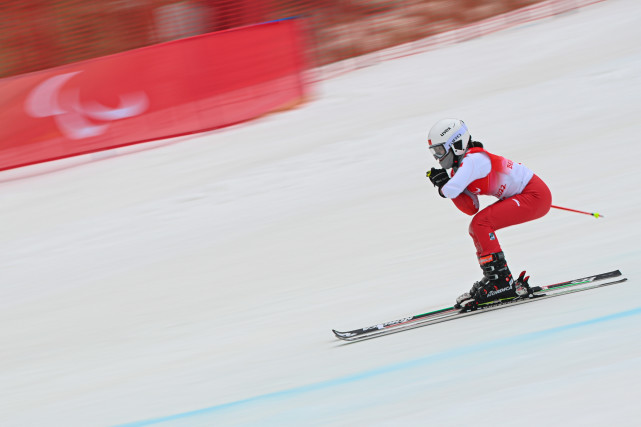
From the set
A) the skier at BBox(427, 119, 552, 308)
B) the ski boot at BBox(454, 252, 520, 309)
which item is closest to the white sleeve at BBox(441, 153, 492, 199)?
the skier at BBox(427, 119, 552, 308)

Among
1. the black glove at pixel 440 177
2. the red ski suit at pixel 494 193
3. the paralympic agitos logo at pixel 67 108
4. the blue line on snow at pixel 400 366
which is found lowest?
the blue line on snow at pixel 400 366

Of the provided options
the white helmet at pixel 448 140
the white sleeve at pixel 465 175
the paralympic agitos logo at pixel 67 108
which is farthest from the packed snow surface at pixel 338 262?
the white helmet at pixel 448 140

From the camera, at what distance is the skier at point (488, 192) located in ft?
15.9

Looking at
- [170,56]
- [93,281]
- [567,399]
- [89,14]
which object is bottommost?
[567,399]

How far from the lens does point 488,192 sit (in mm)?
4965

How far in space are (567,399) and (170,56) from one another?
885cm

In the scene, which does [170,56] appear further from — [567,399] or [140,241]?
[567,399]

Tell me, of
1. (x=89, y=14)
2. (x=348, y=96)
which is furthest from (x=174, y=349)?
(x=89, y=14)

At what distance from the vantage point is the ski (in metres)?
4.95

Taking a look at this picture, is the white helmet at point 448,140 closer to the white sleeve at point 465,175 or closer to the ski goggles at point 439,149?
the ski goggles at point 439,149

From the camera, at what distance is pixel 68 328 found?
6379 millimetres

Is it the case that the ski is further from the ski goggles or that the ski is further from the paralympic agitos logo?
the paralympic agitos logo

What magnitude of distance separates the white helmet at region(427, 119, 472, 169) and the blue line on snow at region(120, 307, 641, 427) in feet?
4.10

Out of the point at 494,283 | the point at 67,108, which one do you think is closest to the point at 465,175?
the point at 494,283
